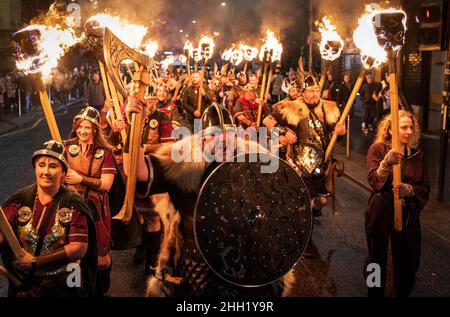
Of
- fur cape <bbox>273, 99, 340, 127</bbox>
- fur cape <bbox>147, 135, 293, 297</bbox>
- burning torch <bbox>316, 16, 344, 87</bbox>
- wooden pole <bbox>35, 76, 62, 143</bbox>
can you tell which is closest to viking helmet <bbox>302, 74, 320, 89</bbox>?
fur cape <bbox>273, 99, 340, 127</bbox>

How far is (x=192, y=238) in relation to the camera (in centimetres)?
392

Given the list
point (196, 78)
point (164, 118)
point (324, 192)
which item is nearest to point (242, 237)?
point (164, 118)

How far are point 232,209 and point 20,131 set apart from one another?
1763cm

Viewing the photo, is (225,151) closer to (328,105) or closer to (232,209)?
(232,209)

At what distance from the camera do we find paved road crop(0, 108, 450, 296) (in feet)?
19.0

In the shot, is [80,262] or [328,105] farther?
[328,105]

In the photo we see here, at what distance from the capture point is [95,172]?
5.20 metres

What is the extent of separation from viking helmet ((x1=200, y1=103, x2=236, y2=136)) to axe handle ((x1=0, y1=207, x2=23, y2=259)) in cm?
139

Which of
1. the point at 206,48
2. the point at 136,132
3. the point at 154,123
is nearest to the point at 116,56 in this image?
the point at 136,132

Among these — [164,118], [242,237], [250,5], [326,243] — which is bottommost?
[326,243]

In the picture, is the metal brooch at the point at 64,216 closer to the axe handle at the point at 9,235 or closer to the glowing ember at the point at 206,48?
the axe handle at the point at 9,235

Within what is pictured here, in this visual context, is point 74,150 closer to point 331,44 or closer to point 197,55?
point 331,44

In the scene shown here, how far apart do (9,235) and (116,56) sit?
139cm

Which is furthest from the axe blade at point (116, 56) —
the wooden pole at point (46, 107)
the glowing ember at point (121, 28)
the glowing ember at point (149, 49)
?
the glowing ember at point (149, 49)
